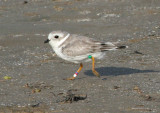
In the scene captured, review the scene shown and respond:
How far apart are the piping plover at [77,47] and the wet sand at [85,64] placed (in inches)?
17.4

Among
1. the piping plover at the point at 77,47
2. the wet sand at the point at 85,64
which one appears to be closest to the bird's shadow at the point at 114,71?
the wet sand at the point at 85,64

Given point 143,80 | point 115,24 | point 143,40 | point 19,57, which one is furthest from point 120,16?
point 143,80

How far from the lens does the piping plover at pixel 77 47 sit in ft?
27.2

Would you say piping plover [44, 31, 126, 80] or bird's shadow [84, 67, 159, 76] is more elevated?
piping plover [44, 31, 126, 80]

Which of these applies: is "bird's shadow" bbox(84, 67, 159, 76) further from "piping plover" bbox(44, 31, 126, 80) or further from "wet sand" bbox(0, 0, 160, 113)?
"piping plover" bbox(44, 31, 126, 80)

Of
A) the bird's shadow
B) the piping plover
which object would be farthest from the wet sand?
the piping plover

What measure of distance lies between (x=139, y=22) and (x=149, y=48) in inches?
90.4

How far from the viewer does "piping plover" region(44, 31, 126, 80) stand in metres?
8.28

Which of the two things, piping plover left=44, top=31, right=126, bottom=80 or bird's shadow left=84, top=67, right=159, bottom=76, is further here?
bird's shadow left=84, top=67, right=159, bottom=76

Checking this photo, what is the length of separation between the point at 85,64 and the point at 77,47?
1388 millimetres

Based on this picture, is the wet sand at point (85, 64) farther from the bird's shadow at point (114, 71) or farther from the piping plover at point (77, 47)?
the piping plover at point (77, 47)

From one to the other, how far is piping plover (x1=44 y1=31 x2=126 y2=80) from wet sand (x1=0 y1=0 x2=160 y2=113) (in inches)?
17.4

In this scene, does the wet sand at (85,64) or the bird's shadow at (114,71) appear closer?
the wet sand at (85,64)

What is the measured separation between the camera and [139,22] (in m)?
12.6
